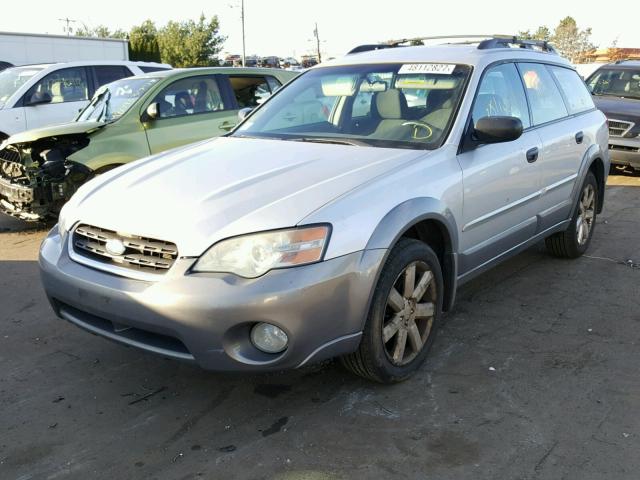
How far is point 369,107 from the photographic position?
13.2 feet

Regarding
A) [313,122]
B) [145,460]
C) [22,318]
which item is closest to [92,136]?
[22,318]

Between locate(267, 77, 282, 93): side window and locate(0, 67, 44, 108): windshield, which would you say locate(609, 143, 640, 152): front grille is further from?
locate(0, 67, 44, 108): windshield

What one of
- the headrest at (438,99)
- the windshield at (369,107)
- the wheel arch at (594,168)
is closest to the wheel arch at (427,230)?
the windshield at (369,107)

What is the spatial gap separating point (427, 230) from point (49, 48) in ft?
54.6

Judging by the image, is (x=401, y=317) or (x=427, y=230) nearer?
(x=401, y=317)

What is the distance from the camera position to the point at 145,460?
2660 millimetres

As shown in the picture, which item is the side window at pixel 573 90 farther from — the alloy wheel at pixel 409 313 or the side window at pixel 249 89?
the side window at pixel 249 89

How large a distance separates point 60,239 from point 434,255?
196 cm

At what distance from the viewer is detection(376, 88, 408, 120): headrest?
152 inches

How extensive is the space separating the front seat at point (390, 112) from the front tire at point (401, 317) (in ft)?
2.79

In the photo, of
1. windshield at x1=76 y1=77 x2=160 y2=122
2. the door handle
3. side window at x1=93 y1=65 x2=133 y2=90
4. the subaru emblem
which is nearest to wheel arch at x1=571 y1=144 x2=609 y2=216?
the door handle

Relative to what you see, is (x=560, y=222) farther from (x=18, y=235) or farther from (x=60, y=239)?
(x=18, y=235)

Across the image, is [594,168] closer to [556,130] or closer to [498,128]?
[556,130]

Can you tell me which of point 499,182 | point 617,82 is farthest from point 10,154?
point 617,82
